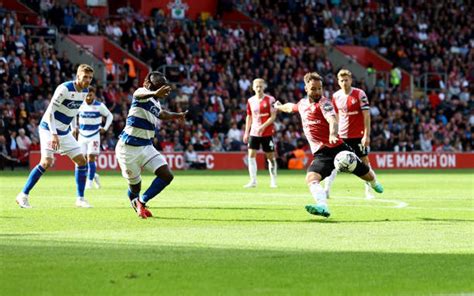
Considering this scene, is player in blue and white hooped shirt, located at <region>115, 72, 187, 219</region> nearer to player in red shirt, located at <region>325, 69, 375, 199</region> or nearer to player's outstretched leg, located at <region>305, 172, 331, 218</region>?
player's outstretched leg, located at <region>305, 172, 331, 218</region>

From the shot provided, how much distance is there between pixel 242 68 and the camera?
47.7 metres

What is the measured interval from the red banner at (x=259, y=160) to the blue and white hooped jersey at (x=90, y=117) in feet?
36.1

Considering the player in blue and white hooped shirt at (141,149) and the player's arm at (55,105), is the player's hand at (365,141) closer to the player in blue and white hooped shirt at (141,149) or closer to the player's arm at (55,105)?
the player in blue and white hooped shirt at (141,149)

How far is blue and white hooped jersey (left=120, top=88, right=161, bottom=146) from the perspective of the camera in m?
17.6

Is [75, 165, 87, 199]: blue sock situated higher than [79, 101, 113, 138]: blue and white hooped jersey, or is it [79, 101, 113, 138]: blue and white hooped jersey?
[79, 101, 113, 138]: blue and white hooped jersey

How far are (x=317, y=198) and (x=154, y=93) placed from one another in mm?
2915

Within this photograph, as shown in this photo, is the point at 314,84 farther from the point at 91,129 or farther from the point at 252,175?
the point at 91,129

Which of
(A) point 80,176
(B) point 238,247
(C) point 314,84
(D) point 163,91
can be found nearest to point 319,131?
(C) point 314,84

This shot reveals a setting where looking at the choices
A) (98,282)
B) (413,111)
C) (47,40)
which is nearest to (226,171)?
(47,40)

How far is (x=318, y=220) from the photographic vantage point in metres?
16.7

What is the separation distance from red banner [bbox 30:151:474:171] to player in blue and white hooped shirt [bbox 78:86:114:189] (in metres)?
11.0

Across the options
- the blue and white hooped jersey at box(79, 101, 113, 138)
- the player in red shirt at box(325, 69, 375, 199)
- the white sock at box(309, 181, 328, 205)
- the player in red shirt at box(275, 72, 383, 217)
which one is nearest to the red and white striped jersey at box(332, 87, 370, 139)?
the player in red shirt at box(325, 69, 375, 199)

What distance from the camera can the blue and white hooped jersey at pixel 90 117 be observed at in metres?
27.0

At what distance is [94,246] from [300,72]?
37.2 meters
